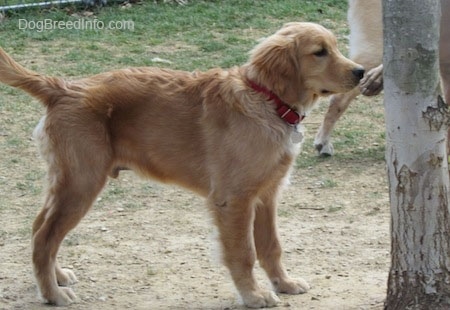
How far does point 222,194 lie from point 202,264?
2.78 ft

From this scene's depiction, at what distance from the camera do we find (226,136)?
5.16 meters

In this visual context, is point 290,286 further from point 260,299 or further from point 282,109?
point 282,109

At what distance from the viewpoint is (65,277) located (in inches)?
218

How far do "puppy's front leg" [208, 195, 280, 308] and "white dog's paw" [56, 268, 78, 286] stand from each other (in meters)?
0.91

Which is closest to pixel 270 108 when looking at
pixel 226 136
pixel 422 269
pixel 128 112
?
pixel 226 136

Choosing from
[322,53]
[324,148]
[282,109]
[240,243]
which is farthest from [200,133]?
[324,148]

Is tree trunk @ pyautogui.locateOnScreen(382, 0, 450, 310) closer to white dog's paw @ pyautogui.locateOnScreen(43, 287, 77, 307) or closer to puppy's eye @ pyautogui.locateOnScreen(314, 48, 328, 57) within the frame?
puppy's eye @ pyautogui.locateOnScreen(314, 48, 328, 57)

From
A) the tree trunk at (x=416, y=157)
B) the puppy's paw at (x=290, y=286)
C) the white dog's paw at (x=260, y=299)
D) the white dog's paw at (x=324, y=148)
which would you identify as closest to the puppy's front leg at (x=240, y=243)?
the white dog's paw at (x=260, y=299)

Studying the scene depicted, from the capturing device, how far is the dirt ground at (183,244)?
5.38 m

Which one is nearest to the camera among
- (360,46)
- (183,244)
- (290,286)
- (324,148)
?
(290,286)

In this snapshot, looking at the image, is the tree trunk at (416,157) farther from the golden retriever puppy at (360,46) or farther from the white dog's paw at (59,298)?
the golden retriever puppy at (360,46)

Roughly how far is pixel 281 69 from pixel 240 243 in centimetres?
87

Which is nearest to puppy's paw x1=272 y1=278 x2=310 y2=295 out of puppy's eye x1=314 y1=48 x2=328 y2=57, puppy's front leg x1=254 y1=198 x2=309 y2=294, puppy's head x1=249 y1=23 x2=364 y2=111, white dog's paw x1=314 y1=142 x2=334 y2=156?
puppy's front leg x1=254 y1=198 x2=309 y2=294

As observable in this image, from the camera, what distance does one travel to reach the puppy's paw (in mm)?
5434
